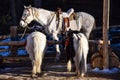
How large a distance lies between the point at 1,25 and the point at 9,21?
66 cm

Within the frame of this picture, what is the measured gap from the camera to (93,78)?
10.0 metres

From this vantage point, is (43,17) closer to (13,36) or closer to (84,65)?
(13,36)

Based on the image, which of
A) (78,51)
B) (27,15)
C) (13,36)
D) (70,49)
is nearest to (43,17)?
(27,15)

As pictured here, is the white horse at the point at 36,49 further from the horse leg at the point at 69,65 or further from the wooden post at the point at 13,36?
the wooden post at the point at 13,36

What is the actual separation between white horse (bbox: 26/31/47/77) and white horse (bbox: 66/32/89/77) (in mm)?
704

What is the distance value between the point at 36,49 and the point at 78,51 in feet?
3.48

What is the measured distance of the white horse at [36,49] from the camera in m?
9.84

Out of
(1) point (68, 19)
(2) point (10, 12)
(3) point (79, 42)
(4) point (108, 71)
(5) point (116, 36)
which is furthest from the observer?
(2) point (10, 12)

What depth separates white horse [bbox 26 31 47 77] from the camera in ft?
32.3

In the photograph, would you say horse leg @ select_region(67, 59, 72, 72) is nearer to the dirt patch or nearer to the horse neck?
the dirt patch

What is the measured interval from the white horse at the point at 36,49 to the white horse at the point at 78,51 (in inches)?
27.7

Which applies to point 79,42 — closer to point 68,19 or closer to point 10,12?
point 68,19

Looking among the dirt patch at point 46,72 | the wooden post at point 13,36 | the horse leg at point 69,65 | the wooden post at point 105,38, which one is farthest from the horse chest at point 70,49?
the wooden post at point 13,36

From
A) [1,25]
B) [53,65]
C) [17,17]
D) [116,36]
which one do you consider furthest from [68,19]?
[17,17]
